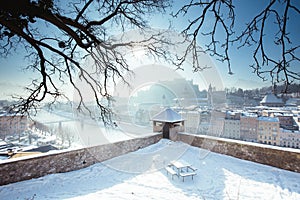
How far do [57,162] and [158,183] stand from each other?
321cm

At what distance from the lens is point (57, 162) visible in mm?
4809

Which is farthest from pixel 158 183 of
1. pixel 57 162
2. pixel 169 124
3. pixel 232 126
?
pixel 232 126

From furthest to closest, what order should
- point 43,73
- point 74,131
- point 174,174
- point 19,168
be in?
1. point 74,131
2. point 174,174
3. point 19,168
4. point 43,73

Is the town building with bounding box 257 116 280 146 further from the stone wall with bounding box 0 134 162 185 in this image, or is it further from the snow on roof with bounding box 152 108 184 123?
the stone wall with bounding box 0 134 162 185

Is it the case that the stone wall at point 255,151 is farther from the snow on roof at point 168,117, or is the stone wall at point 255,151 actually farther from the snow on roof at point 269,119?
the snow on roof at point 269,119

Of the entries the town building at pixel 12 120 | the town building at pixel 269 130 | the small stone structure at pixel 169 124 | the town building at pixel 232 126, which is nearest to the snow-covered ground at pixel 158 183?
the town building at pixel 12 120

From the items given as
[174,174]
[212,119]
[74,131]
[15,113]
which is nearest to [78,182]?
[15,113]

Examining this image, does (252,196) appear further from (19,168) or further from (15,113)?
(19,168)

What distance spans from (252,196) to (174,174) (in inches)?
78.5

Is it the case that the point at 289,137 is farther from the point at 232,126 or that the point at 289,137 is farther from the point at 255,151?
the point at 255,151

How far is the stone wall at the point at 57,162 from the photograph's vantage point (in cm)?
406

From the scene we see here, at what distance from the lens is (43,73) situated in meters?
2.76

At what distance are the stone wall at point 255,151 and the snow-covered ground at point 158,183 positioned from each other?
0.24m

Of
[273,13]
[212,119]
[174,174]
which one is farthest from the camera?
[212,119]
